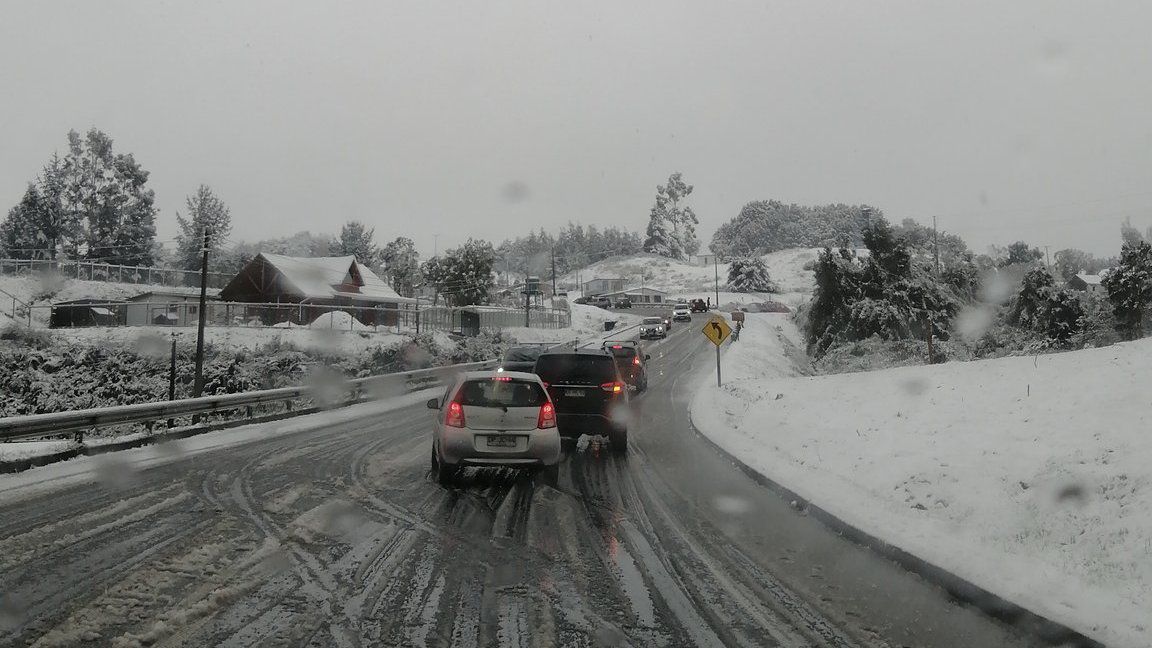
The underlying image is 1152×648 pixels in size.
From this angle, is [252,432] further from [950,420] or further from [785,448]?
[950,420]

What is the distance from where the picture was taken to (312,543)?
607cm

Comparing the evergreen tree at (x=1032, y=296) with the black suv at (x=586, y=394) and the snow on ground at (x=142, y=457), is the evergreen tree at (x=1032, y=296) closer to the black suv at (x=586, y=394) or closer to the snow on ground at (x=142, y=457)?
the black suv at (x=586, y=394)

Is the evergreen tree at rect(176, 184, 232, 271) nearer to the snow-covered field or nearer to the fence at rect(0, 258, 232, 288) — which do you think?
the fence at rect(0, 258, 232, 288)

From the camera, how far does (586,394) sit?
485 inches

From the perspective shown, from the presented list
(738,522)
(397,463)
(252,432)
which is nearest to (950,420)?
(738,522)

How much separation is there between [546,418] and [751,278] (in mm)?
123920

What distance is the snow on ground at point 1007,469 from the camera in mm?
4988

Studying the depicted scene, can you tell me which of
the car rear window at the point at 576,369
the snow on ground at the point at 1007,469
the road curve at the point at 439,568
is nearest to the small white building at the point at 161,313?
the car rear window at the point at 576,369

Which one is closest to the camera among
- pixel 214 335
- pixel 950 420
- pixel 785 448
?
pixel 950 420

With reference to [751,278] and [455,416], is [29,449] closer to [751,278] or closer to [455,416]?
[455,416]

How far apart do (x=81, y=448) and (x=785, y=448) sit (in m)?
11.5

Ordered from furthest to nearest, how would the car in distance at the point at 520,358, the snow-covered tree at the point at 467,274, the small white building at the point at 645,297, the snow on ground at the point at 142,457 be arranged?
the small white building at the point at 645,297
the snow-covered tree at the point at 467,274
the car in distance at the point at 520,358
the snow on ground at the point at 142,457

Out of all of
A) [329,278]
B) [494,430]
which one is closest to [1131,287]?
[494,430]

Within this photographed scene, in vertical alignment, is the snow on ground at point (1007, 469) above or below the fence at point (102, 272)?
below
